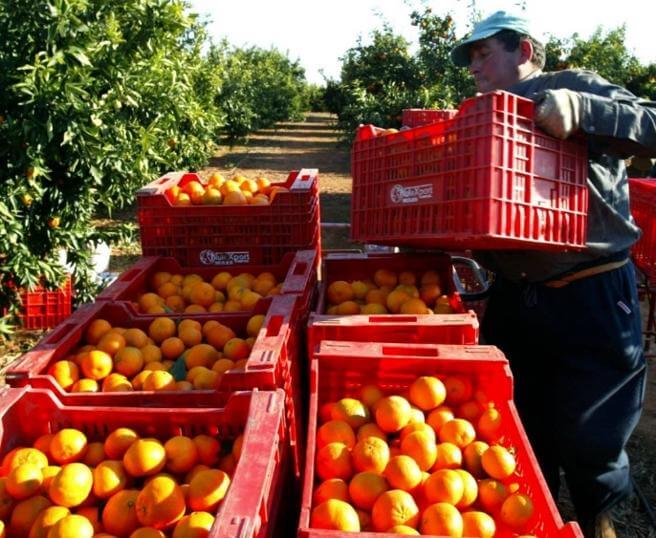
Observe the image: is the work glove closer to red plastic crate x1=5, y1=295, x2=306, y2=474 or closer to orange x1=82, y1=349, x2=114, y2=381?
red plastic crate x1=5, y1=295, x2=306, y2=474

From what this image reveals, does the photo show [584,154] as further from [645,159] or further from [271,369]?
[271,369]

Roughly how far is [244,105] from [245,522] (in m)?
22.9

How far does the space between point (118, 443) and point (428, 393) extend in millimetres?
950

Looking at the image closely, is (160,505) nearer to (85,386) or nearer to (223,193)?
(85,386)

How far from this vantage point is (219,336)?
2496mm

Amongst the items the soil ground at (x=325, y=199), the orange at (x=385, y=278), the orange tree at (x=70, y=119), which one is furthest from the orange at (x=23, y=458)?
the orange tree at (x=70, y=119)

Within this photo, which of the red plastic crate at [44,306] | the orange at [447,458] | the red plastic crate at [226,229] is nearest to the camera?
the orange at [447,458]

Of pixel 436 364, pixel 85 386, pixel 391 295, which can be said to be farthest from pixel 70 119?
pixel 436 364

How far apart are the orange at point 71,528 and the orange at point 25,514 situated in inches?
5.4

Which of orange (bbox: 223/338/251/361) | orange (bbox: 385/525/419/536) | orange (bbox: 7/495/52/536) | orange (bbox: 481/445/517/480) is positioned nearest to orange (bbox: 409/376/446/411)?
orange (bbox: 481/445/517/480)

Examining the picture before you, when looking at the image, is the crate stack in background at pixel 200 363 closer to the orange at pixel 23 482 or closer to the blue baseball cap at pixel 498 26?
the orange at pixel 23 482

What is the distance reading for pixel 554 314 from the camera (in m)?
2.49

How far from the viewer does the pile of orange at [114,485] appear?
1.50 meters

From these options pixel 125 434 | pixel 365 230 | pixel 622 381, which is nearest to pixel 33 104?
pixel 365 230
